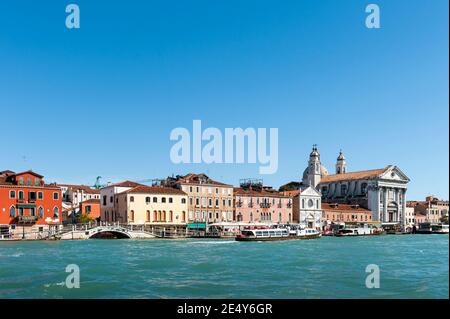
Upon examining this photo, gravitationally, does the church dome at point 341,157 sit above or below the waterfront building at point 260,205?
above

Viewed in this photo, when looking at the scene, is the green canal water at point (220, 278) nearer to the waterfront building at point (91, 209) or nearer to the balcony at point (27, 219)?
the balcony at point (27, 219)

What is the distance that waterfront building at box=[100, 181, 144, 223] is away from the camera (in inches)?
2103

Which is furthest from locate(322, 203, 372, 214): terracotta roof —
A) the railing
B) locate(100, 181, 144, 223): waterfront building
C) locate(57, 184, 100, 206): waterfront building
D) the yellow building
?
the railing

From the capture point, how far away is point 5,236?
4241 cm

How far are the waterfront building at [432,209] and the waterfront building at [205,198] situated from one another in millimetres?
53885

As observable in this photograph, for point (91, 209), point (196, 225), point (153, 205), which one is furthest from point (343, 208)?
point (91, 209)

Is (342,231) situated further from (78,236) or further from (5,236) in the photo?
(5,236)

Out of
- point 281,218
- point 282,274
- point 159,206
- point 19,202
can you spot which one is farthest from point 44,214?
point 282,274

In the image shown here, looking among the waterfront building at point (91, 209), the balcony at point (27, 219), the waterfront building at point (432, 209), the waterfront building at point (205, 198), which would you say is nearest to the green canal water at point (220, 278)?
the balcony at point (27, 219)

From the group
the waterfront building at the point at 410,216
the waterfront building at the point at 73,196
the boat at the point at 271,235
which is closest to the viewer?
the boat at the point at 271,235

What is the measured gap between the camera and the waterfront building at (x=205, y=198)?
5603 cm
